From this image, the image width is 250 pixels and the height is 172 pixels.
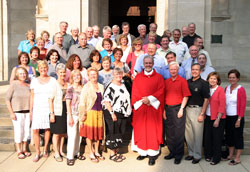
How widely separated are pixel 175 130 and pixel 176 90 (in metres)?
0.80

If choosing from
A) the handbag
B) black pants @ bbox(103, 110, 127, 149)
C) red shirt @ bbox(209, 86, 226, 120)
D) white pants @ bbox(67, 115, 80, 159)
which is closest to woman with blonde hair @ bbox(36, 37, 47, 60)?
white pants @ bbox(67, 115, 80, 159)

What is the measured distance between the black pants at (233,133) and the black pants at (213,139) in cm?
21

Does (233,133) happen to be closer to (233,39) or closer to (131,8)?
(233,39)

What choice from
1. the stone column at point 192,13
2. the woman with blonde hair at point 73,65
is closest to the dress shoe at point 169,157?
the woman with blonde hair at point 73,65

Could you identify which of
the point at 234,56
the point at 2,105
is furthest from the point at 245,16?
the point at 2,105

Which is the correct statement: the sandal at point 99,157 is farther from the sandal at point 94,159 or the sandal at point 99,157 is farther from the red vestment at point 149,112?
the red vestment at point 149,112

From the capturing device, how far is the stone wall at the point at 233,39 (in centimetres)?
1241

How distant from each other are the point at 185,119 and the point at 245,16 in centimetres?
848

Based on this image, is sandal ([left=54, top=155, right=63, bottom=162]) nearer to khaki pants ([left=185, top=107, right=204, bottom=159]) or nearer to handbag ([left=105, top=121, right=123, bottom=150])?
handbag ([left=105, top=121, right=123, bottom=150])

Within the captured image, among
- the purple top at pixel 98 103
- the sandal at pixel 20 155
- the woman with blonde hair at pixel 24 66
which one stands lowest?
the sandal at pixel 20 155

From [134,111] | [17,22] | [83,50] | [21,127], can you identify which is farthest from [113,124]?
[17,22]

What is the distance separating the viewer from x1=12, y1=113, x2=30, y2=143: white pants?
5773mm

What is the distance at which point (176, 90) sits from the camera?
568 cm

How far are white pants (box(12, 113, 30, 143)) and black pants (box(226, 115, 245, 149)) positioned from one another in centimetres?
403
